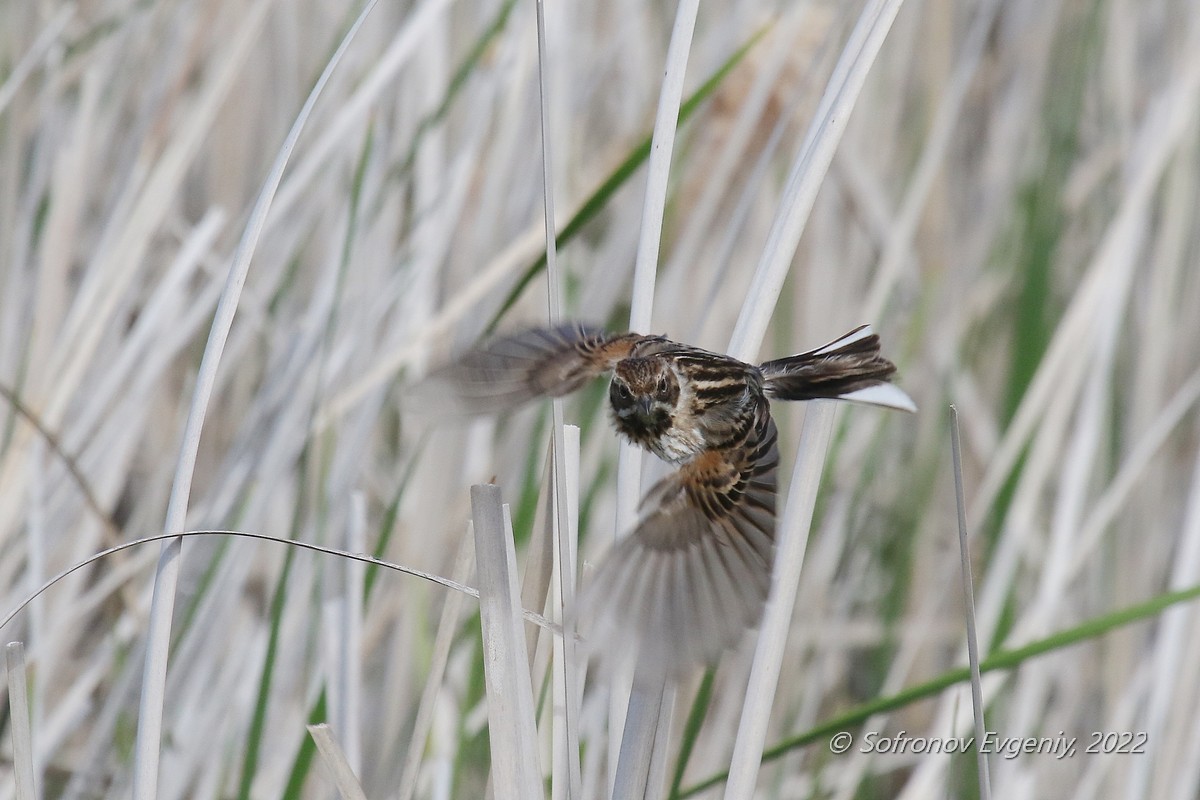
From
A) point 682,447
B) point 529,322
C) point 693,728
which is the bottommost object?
point 693,728

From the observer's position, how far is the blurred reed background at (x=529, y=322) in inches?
43.3

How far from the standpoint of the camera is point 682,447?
0.77 meters

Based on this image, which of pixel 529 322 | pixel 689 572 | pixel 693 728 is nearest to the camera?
pixel 689 572

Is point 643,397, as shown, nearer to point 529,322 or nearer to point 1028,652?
point 1028,652

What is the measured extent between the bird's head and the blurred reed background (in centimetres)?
15

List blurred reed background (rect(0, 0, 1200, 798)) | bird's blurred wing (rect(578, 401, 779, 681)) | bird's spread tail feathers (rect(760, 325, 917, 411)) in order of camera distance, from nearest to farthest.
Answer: bird's blurred wing (rect(578, 401, 779, 681)) < bird's spread tail feathers (rect(760, 325, 917, 411)) < blurred reed background (rect(0, 0, 1200, 798))

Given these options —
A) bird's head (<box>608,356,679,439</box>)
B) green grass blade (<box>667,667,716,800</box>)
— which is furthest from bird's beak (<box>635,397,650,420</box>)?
green grass blade (<box>667,667,716,800</box>)

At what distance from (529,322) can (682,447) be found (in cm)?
56

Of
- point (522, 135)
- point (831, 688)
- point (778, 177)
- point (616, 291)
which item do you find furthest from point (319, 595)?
point (778, 177)

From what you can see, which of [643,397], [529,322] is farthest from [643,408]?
[529,322]

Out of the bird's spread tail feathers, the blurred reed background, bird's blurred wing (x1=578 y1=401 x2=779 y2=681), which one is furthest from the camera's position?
the blurred reed background

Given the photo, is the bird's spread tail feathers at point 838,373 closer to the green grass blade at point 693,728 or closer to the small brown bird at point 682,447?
the small brown bird at point 682,447

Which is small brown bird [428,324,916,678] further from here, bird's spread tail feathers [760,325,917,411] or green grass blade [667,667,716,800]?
green grass blade [667,667,716,800]

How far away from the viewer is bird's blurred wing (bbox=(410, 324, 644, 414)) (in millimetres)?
768
